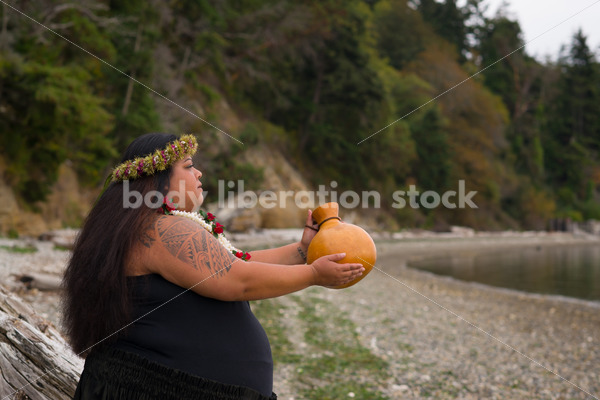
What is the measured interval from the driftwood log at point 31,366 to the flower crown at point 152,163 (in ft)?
3.23

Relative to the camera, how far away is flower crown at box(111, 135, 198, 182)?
2.10 meters

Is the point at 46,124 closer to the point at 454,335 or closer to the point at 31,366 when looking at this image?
the point at 454,335

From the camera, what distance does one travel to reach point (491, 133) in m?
54.3

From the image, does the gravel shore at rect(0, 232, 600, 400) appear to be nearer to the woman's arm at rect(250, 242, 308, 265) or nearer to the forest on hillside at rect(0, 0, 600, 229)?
the woman's arm at rect(250, 242, 308, 265)

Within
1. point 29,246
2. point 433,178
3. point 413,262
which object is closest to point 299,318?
point 29,246

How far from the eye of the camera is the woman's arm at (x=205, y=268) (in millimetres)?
1940

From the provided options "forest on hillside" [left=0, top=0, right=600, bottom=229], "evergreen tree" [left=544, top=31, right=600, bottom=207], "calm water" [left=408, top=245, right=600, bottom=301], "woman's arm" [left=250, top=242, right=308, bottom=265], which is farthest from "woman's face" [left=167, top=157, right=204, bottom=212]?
"evergreen tree" [left=544, top=31, right=600, bottom=207]

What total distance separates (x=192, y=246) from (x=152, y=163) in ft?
1.43

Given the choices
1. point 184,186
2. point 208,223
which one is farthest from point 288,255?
point 184,186

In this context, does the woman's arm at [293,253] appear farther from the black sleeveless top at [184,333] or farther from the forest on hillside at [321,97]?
the forest on hillside at [321,97]

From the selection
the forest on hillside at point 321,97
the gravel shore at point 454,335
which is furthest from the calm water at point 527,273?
the forest on hillside at point 321,97

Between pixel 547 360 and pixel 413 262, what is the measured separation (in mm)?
17416

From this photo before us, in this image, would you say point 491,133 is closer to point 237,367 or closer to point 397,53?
point 397,53

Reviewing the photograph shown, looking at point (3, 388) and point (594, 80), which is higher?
point (594, 80)
